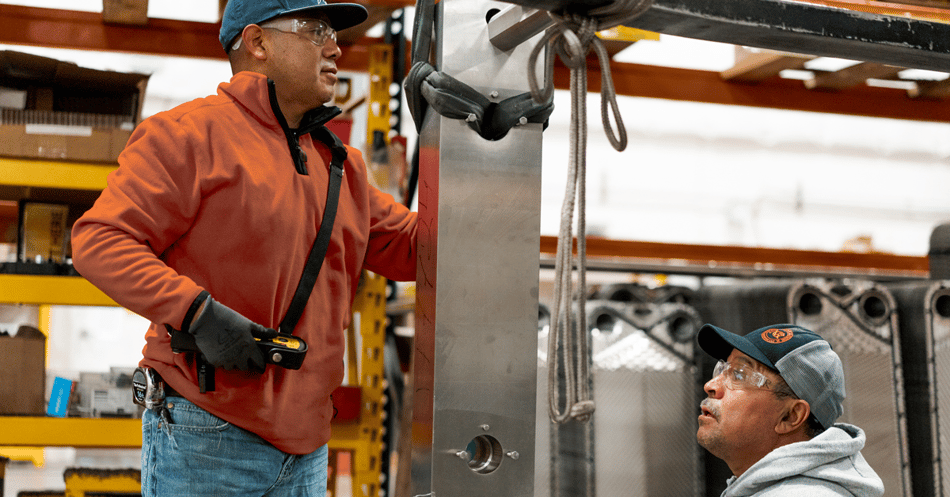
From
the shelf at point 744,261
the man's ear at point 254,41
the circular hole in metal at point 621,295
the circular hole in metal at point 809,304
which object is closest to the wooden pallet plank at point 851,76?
the shelf at point 744,261

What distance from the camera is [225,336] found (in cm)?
176

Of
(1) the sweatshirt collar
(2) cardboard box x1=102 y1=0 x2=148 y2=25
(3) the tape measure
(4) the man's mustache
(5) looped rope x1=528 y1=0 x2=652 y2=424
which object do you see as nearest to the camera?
(5) looped rope x1=528 y1=0 x2=652 y2=424

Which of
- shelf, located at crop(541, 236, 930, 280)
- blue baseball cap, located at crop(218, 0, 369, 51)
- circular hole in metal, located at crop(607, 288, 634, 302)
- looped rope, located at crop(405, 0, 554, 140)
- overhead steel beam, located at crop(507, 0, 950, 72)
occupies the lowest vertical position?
circular hole in metal, located at crop(607, 288, 634, 302)

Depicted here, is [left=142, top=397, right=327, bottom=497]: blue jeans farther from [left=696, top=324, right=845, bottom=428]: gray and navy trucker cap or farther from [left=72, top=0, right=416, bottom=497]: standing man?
[left=696, top=324, right=845, bottom=428]: gray and navy trucker cap

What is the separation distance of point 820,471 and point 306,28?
1.66m

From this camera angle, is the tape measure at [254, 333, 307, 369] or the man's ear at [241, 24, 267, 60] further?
the man's ear at [241, 24, 267, 60]

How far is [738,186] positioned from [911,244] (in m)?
2.24

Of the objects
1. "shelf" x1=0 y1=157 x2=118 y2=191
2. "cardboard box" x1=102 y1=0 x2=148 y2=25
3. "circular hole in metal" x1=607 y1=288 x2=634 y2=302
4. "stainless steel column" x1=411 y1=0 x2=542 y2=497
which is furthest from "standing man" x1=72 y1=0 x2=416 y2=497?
"circular hole in metal" x1=607 y1=288 x2=634 y2=302

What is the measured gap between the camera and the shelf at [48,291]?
3209 mm

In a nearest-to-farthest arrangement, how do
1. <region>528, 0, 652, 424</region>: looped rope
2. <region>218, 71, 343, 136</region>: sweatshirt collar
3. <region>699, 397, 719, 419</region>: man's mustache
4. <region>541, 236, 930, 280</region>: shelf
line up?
1. <region>528, 0, 652, 424</region>: looped rope
2. <region>218, 71, 343, 136</region>: sweatshirt collar
3. <region>699, 397, 719, 419</region>: man's mustache
4. <region>541, 236, 930, 280</region>: shelf

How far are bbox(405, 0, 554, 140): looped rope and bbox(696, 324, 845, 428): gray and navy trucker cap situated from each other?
0.95 meters

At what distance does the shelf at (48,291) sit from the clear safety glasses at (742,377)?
2293mm

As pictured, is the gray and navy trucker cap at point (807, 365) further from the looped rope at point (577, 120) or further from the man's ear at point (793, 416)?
the looped rope at point (577, 120)

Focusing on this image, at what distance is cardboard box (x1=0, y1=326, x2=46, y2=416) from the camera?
331 cm
